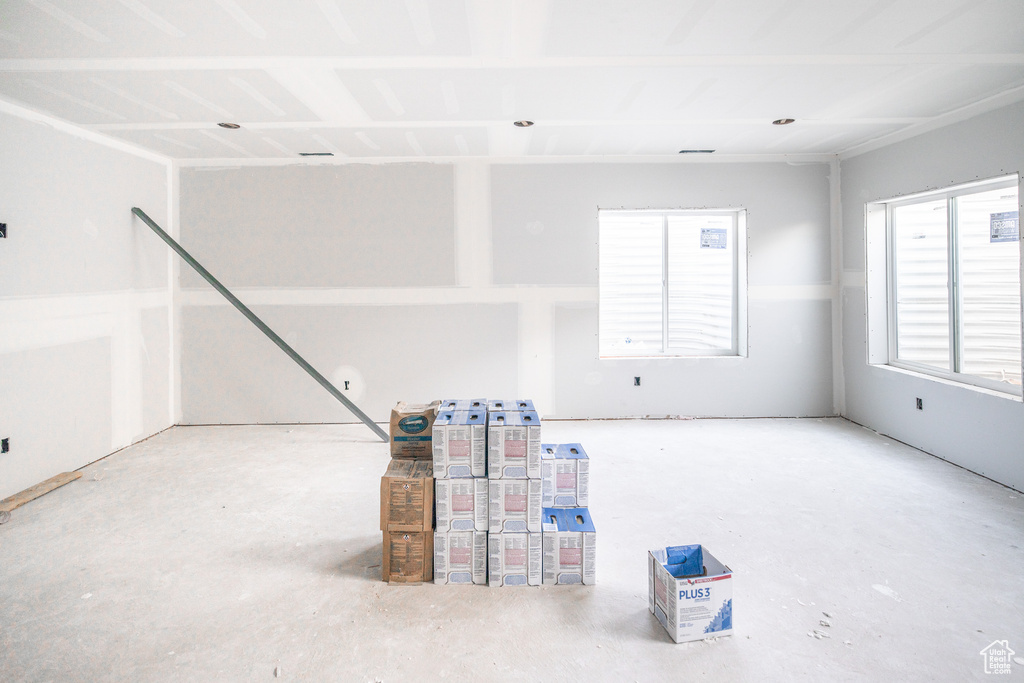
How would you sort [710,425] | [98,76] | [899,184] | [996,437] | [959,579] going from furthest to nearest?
[710,425] → [899,184] → [996,437] → [98,76] → [959,579]

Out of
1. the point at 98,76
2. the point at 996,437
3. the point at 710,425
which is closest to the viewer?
the point at 98,76

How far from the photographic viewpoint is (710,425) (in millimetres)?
Answer: 5270

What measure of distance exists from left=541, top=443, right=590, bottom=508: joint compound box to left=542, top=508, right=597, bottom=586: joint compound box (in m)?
0.16

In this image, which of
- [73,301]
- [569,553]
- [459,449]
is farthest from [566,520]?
[73,301]

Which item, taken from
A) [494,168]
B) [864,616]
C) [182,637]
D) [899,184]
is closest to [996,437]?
[899,184]

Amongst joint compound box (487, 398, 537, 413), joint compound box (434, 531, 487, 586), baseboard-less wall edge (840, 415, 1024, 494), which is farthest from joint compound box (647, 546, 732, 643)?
baseboard-less wall edge (840, 415, 1024, 494)

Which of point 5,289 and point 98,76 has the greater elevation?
point 98,76

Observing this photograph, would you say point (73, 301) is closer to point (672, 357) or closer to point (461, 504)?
point (461, 504)

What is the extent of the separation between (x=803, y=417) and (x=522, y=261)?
3.24 metres

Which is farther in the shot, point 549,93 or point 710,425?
point 710,425

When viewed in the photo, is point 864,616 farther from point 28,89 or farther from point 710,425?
point 28,89

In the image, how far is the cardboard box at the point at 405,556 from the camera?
2508 millimetres

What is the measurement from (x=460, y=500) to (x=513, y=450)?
13.4 inches

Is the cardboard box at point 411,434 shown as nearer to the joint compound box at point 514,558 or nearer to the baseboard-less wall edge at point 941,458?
the joint compound box at point 514,558
